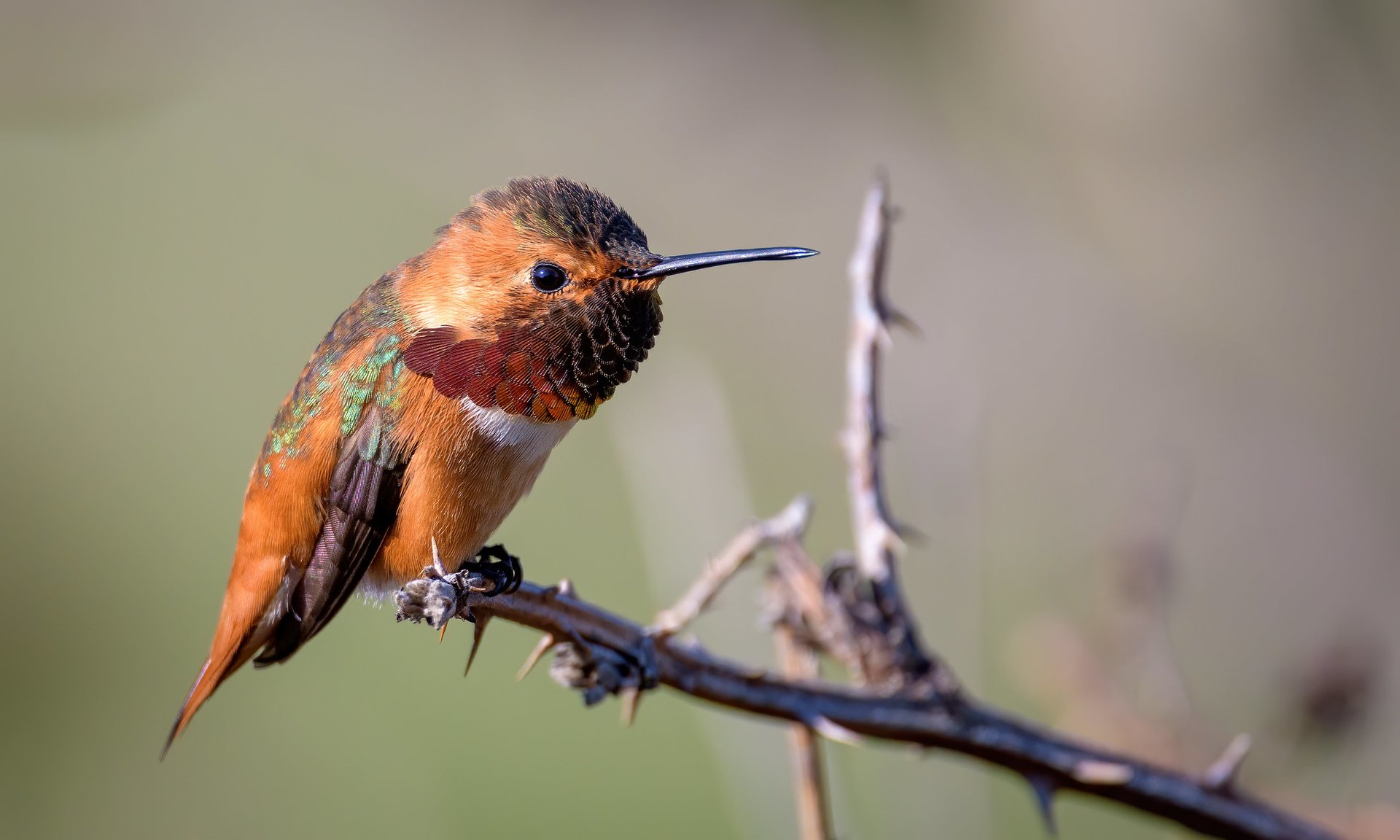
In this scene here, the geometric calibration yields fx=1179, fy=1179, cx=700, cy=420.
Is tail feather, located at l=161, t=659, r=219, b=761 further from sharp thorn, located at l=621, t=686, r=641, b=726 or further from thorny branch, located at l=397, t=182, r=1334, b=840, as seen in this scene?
sharp thorn, located at l=621, t=686, r=641, b=726

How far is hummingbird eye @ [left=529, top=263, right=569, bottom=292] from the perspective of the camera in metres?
1.39

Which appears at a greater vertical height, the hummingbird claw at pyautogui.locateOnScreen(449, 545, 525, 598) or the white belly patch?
the white belly patch

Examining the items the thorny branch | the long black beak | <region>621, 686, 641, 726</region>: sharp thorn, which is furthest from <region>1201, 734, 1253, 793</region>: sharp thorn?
the long black beak

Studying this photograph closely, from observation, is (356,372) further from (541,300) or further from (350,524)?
(541,300)

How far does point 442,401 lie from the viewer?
1645 millimetres

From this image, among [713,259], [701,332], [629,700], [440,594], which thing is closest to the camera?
[713,259]

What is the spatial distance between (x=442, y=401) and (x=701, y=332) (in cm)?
424

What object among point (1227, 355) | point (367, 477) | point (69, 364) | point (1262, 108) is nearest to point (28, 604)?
point (69, 364)

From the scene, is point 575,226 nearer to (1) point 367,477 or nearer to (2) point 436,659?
(1) point 367,477

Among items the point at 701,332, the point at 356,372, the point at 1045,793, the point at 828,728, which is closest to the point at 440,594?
the point at 356,372

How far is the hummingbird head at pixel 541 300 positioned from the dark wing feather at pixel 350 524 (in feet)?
0.65

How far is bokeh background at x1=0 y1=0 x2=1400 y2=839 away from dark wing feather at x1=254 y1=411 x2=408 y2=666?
2.58 ft

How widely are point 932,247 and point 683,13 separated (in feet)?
6.48

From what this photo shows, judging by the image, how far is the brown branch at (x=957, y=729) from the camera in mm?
1528
